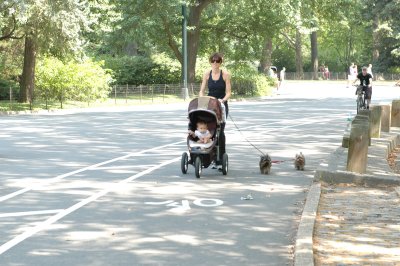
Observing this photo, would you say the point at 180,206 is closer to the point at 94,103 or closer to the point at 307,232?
the point at 307,232

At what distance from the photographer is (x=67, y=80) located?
4241 centimetres

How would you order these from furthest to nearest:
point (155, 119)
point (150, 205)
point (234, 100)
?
point (234, 100)
point (155, 119)
point (150, 205)

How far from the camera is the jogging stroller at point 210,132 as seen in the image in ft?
45.9

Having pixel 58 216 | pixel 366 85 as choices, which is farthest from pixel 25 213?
pixel 366 85

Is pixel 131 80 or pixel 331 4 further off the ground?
pixel 331 4

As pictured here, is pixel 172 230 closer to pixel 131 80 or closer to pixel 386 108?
pixel 386 108

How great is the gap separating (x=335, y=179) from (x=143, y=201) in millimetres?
3206

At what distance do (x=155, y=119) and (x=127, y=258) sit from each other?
71.5ft

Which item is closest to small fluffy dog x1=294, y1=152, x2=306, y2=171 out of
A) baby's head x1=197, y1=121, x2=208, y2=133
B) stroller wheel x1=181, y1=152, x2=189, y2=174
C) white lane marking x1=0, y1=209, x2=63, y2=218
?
baby's head x1=197, y1=121, x2=208, y2=133

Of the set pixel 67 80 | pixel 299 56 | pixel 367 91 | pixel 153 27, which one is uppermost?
pixel 153 27

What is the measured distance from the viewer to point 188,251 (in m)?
8.45

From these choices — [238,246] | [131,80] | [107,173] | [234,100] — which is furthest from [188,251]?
[131,80]

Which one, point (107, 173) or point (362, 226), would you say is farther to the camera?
point (107, 173)

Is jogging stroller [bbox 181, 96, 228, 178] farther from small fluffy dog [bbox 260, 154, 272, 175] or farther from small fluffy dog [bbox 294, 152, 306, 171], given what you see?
small fluffy dog [bbox 294, 152, 306, 171]
